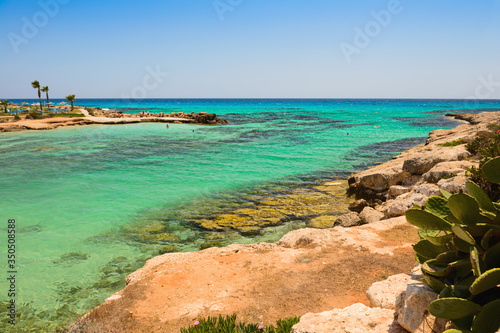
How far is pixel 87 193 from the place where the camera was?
1719cm

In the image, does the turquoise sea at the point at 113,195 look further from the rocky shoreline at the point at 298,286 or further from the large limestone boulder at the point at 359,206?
the large limestone boulder at the point at 359,206

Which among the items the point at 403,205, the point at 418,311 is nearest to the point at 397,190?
the point at 403,205

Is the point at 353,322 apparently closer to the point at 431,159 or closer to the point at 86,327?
the point at 86,327

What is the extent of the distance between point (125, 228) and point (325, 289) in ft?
29.7

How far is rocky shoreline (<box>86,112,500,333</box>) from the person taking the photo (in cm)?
396

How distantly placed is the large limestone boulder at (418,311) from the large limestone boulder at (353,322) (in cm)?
25

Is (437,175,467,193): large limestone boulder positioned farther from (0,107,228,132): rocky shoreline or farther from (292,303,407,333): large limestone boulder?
(0,107,228,132): rocky shoreline

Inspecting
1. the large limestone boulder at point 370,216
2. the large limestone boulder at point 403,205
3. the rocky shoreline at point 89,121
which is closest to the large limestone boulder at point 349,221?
the large limestone boulder at point 370,216

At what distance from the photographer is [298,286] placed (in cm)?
646

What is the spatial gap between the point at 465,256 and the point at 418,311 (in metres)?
0.77

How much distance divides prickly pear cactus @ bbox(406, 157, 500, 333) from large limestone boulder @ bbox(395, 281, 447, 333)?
0.15 metres

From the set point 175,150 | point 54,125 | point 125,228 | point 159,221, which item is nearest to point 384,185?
point 159,221

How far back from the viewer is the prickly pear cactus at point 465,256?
8.73 ft

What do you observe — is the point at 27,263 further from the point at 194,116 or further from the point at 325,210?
the point at 194,116
